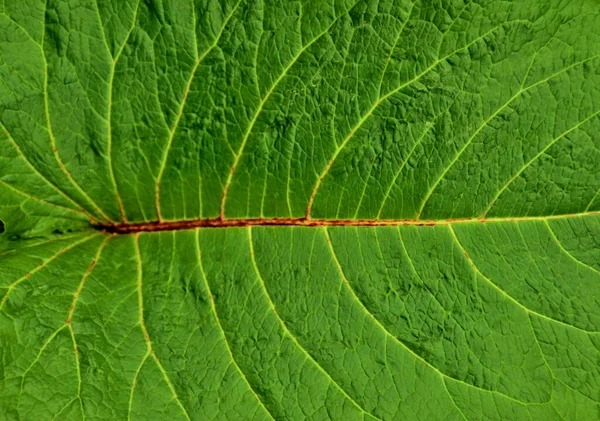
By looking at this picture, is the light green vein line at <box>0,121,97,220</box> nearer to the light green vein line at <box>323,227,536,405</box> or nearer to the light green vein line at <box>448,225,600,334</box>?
the light green vein line at <box>323,227,536,405</box>

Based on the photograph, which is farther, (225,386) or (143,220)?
(143,220)

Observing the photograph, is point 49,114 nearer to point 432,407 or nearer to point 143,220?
point 143,220

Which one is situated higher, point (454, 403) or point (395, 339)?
point (395, 339)

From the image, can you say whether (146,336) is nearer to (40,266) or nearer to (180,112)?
(40,266)

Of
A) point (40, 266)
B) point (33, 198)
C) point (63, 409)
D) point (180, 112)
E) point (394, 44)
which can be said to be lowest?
point (63, 409)

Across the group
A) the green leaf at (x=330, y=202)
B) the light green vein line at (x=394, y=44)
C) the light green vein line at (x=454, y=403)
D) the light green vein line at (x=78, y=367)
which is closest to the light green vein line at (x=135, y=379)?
the green leaf at (x=330, y=202)

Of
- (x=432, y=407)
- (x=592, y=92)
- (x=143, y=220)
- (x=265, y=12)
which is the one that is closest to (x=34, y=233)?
(x=143, y=220)

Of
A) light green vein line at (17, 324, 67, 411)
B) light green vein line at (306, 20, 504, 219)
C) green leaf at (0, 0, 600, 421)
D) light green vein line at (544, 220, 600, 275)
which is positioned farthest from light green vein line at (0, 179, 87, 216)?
light green vein line at (544, 220, 600, 275)

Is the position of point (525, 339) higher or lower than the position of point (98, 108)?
lower

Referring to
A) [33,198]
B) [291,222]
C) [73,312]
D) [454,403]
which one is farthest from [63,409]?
[454,403]
